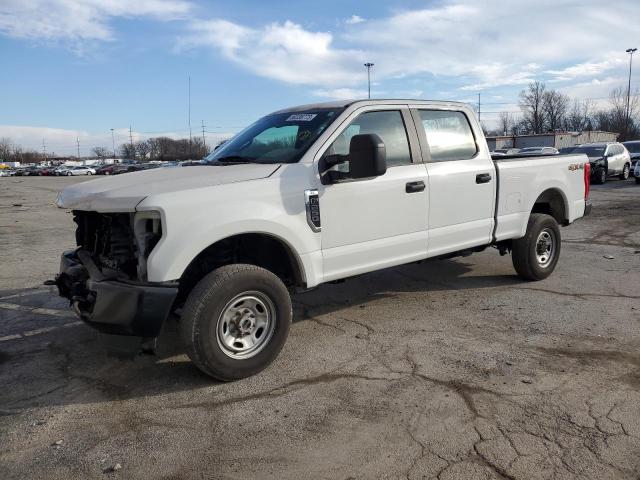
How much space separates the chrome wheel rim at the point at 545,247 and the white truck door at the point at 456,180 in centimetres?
113

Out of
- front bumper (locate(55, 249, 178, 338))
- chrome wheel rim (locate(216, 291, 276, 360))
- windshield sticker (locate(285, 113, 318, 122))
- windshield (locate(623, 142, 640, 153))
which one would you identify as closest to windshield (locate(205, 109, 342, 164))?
windshield sticker (locate(285, 113, 318, 122))

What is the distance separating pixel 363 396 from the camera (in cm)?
368

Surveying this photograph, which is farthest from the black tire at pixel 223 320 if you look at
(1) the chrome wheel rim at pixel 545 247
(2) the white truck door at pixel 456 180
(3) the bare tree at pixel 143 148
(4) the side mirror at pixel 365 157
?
(3) the bare tree at pixel 143 148

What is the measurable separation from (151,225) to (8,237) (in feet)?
30.2

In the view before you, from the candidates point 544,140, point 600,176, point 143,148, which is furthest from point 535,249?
point 143,148

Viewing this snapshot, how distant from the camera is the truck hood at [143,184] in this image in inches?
145

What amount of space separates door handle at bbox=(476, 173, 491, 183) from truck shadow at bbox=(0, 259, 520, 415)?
1.44 meters

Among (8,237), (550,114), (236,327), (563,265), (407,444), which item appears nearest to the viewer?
(407,444)

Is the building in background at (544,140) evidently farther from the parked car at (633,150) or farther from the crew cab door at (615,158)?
the crew cab door at (615,158)

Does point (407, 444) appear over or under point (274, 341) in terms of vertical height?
under

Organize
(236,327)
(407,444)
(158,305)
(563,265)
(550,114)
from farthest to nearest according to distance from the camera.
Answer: (550,114)
(563,265)
(236,327)
(158,305)
(407,444)

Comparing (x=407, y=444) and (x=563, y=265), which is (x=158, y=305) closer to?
(x=407, y=444)

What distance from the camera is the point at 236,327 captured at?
3.99 m

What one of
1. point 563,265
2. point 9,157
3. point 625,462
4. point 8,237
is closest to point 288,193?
point 625,462
